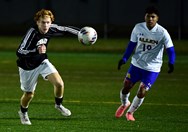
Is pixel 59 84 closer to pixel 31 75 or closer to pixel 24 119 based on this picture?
pixel 31 75

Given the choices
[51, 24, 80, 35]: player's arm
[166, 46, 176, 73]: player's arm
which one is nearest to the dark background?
[166, 46, 176, 73]: player's arm

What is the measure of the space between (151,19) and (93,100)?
430 cm

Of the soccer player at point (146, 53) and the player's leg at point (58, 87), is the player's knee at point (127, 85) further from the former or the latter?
the player's leg at point (58, 87)

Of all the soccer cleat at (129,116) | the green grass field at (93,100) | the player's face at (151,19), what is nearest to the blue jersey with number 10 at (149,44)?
the player's face at (151,19)

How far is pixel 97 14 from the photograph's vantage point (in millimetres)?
49438

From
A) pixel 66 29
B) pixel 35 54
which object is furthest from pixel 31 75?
pixel 66 29

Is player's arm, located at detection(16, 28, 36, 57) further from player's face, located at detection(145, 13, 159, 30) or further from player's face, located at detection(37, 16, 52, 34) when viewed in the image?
player's face, located at detection(145, 13, 159, 30)

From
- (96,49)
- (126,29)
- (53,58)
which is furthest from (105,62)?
(126,29)

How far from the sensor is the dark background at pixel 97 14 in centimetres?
4700

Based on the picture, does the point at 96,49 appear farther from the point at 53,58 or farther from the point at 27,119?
the point at 27,119

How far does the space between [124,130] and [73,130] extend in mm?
904

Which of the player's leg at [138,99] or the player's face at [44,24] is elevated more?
A: the player's face at [44,24]

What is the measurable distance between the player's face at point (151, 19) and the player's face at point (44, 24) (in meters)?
1.97

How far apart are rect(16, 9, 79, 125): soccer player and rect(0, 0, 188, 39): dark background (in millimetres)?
33988
